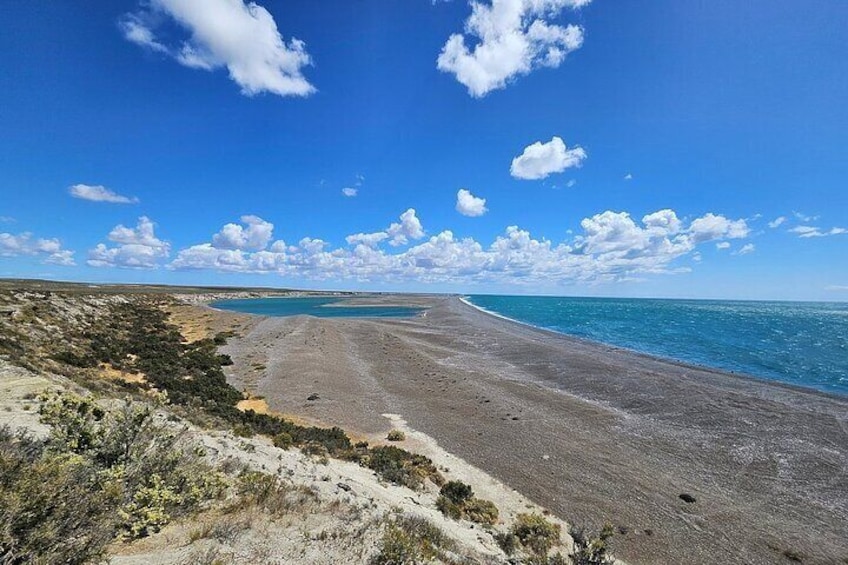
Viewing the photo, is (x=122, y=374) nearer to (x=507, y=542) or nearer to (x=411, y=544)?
(x=411, y=544)

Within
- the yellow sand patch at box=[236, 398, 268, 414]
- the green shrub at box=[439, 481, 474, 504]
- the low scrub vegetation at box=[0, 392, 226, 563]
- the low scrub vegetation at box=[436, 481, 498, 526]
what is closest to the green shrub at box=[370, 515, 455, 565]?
the low scrub vegetation at box=[436, 481, 498, 526]

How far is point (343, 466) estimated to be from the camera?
12.1 meters

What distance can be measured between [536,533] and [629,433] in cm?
1112

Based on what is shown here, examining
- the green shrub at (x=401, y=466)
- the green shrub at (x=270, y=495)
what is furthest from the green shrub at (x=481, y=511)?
the green shrub at (x=270, y=495)

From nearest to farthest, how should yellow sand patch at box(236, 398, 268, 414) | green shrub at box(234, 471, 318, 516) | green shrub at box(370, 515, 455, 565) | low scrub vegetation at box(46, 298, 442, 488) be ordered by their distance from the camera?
1. green shrub at box(370, 515, 455, 565)
2. green shrub at box(234, 471, 318, 516)
3. low scrub vegetation at box(46, 298, 442, 488)
4. yellow sand patch at box(236, 398, 268, 414)

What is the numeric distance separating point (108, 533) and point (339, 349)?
3421cm

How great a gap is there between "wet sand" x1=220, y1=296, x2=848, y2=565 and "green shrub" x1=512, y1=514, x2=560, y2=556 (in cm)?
164

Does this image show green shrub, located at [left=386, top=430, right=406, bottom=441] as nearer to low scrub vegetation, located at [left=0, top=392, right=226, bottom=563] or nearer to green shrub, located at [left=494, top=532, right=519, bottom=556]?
green shrub, located at [left=494, top=532, right=519, bottom=556]

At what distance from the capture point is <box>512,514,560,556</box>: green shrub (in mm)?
9352

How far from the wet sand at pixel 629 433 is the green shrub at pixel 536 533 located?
1.64 metres

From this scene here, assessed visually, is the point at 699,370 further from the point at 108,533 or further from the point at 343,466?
the point at 108,533

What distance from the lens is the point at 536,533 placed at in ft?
32.3

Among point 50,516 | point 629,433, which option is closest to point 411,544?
point 50,516

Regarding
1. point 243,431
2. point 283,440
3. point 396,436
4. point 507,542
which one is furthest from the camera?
point 396,436
